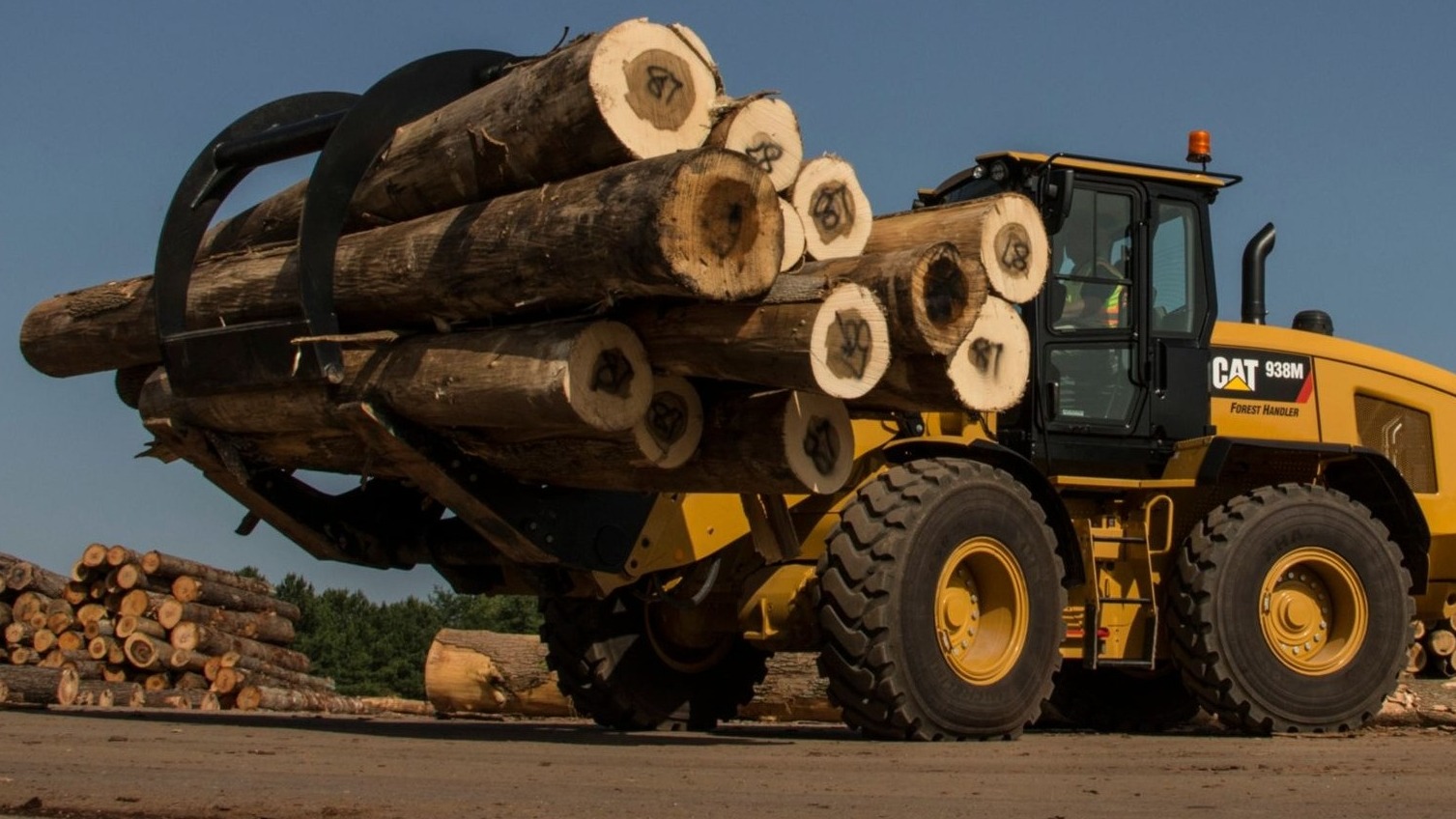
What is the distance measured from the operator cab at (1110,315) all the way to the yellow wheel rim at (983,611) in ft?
3.90

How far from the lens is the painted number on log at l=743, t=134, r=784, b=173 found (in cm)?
779

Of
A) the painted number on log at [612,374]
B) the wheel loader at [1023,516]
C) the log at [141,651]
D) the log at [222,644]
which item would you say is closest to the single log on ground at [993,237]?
the wheel loader at [1023,516]

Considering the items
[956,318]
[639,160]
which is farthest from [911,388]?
[639,160]

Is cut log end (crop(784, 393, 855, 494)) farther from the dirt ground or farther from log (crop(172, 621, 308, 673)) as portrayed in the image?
log (crop(172, 621, 308, 673))

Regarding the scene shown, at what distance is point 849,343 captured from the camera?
739 cm

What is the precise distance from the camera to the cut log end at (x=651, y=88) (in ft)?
24.0

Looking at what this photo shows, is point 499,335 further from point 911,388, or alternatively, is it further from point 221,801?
point 221,801

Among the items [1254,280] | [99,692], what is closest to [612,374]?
[1254,280]

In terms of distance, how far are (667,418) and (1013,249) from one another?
167cm

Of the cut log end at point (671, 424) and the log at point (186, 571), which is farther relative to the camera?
the log at point (186, 571)

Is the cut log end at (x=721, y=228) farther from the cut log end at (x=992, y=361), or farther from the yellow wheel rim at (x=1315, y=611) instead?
the yellow wheel rim at (x=1315, y=611)

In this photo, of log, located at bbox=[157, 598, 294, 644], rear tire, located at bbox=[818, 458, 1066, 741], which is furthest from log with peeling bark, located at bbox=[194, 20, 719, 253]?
log, located at bbox=[157, 598, 294, 644]

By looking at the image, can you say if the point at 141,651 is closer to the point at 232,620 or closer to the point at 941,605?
the point at 232,620

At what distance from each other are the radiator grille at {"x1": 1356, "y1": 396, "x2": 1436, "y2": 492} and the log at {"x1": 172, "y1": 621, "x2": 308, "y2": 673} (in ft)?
30.9
